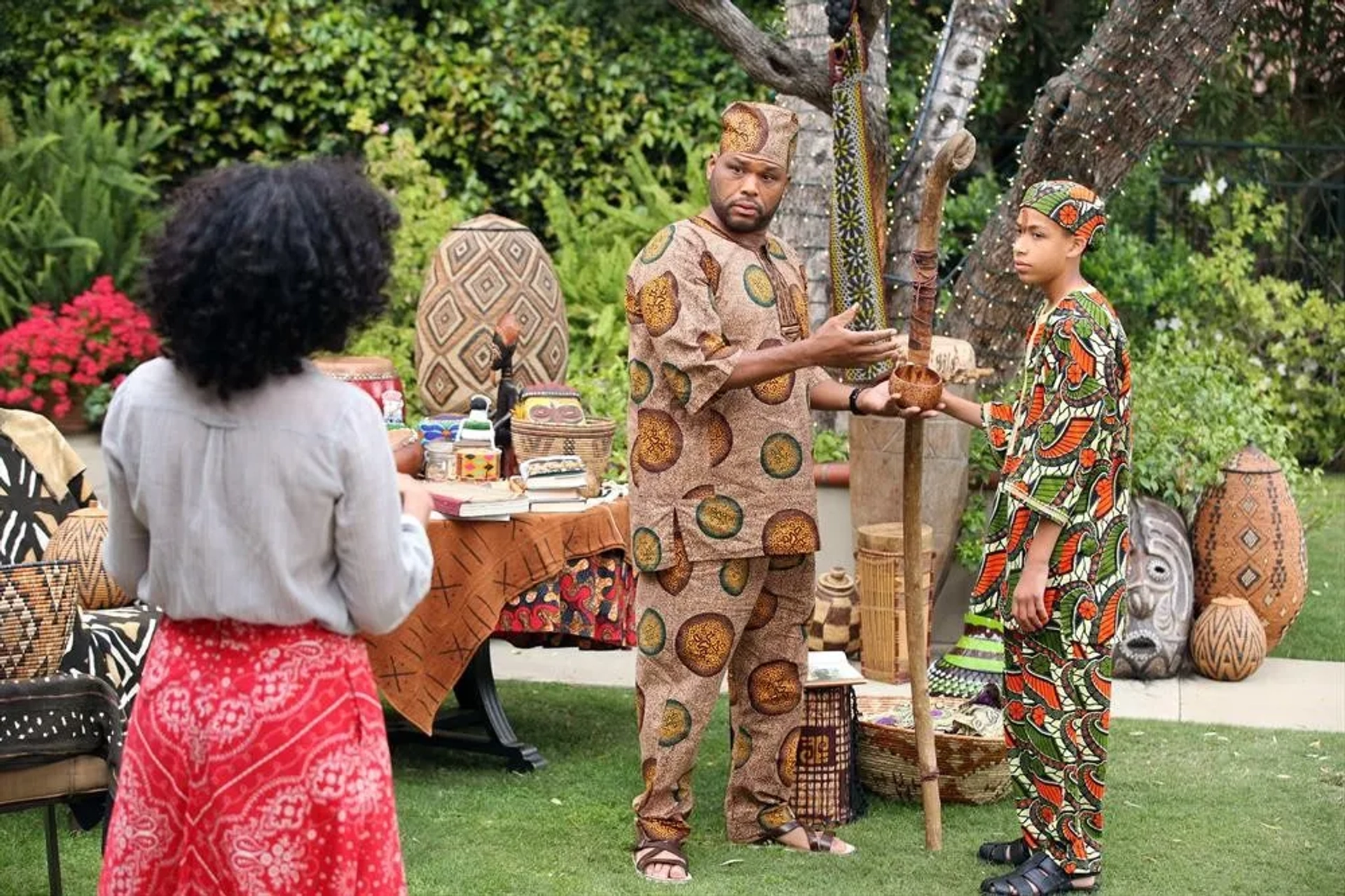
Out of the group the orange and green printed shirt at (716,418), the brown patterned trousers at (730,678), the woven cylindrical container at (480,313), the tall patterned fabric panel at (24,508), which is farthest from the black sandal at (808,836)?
the woven cylindrical container at (480,313)

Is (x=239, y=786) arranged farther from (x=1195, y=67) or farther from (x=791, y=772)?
(x=1195, y=67)

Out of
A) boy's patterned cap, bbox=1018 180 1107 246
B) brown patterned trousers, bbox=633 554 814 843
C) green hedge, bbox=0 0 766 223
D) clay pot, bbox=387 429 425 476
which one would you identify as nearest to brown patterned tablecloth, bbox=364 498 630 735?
clay pot, bbox=387 429 425 476

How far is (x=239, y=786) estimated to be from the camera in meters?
3.09

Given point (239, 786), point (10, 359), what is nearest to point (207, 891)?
point (239, 786)

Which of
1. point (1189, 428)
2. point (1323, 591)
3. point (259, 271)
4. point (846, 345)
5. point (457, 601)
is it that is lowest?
point (1323, 591)

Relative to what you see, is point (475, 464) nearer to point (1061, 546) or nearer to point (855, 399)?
point (855, 399)

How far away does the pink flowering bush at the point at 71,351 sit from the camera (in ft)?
33.2

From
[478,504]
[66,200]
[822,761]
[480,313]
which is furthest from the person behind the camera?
[66,200]

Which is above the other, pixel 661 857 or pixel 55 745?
pixel 55 745

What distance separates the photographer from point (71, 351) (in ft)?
33.5

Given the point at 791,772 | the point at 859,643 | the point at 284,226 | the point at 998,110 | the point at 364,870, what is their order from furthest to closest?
1. the point at 998,110
2. the point at 859,643
3. the point at 791,772
4. the point at 364,870
5. the point at 284,226

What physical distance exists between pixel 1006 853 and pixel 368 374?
9.12 ft

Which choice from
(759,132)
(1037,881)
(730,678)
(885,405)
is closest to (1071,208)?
(885,405)

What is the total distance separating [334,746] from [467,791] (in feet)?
9.72
